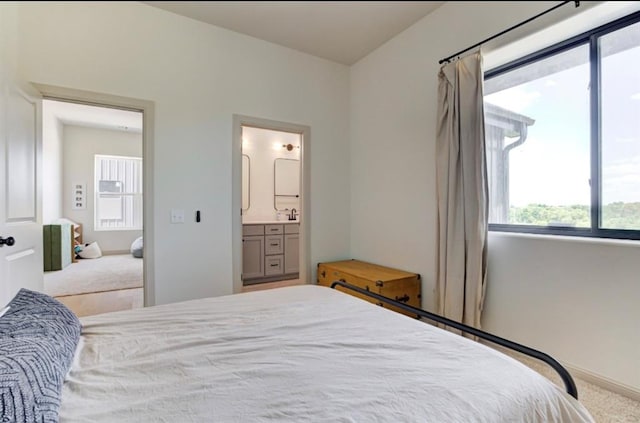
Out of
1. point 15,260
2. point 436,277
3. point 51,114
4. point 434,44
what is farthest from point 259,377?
point 51,114

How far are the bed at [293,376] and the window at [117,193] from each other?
19.4 feet

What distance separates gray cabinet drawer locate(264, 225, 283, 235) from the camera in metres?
4.37

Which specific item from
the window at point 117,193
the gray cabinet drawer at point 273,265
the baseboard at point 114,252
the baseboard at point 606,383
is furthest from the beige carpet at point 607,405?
the window at point 117,193

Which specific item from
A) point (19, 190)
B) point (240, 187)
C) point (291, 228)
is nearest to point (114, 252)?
point (291, 228)

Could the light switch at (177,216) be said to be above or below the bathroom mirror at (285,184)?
below

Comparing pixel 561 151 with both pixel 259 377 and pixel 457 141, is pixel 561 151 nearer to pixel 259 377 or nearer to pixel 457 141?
pixel 457 141

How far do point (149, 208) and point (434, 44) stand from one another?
2688 mm

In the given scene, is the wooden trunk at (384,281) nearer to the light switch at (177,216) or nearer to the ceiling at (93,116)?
the light switch at (177,216)

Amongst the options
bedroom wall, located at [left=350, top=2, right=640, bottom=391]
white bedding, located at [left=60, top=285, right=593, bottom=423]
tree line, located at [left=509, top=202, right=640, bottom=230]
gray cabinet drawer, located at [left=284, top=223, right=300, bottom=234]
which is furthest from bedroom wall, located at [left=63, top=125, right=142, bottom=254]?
tree line, located at [left=509, top=202, right=640, bottom=230]

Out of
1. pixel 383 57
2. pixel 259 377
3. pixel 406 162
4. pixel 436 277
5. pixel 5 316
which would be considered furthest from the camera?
pixel 383 57

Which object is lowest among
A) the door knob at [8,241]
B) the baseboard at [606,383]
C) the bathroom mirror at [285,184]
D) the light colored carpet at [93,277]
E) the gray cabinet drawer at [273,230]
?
the baseboard at [606,383]

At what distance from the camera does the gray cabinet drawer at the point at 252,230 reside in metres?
4.21

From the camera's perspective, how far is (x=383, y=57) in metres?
3.14

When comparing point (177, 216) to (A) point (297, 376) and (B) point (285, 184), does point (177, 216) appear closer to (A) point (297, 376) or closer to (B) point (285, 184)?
(A) point (297, 376)
